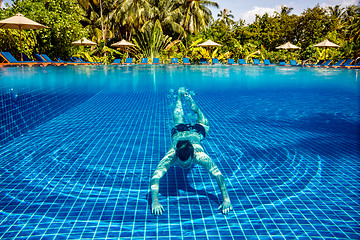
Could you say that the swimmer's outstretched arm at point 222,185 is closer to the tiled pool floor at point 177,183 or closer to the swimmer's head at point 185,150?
the tiled pool floor at point 177,183

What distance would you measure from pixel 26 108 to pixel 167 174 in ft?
11.9

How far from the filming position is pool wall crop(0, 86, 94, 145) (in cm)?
449

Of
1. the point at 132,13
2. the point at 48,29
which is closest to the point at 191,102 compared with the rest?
the point at 48,29

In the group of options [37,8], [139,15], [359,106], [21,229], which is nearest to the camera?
[21,229]

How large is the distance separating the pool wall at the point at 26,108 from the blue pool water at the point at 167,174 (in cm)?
3

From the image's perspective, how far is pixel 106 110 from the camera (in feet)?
22.1

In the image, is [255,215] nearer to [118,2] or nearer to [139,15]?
[139,15]

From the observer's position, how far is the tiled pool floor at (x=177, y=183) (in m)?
2.28

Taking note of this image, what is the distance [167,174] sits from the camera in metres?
3.14

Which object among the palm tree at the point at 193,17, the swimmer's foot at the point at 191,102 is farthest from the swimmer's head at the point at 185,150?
the palm tree at the point at 193,17

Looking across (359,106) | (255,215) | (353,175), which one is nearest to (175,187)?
(255,215)

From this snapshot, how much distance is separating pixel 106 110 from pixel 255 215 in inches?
199

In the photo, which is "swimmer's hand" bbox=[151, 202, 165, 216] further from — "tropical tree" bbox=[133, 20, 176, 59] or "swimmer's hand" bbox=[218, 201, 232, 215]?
"tropical tree" bbox=[133, 20, 176, 59]

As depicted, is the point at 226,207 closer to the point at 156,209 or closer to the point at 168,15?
the point at 156,209
